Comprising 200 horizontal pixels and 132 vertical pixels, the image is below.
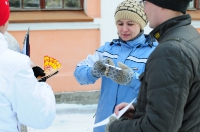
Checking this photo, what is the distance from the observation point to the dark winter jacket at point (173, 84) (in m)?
1.80

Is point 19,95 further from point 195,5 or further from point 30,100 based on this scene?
point 195,5

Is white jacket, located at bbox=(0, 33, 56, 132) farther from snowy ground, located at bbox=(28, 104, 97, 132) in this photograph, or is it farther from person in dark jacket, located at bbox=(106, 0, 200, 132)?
snowy ground, located at bbox=(28, 104, 97, 132)

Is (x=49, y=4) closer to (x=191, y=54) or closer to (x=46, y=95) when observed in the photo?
(x=46, y=95)

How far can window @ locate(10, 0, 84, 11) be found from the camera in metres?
6.89

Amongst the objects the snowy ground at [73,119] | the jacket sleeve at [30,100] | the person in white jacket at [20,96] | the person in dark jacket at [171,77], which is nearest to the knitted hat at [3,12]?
the person in white jacket at [20,96]

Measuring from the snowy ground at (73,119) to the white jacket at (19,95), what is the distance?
384cm

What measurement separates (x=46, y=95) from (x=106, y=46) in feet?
3.69

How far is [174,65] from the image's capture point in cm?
179

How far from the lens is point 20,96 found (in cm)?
209

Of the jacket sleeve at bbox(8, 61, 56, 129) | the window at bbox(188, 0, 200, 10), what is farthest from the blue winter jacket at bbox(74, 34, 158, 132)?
the window at bbox(188, 0, 200, 10)

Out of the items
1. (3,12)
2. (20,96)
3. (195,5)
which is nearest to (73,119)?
(195,5)

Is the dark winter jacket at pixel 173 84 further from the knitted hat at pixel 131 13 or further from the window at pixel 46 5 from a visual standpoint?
the window at pixel 46 5

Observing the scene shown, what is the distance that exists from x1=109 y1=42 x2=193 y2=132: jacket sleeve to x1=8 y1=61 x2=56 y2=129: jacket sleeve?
576mm

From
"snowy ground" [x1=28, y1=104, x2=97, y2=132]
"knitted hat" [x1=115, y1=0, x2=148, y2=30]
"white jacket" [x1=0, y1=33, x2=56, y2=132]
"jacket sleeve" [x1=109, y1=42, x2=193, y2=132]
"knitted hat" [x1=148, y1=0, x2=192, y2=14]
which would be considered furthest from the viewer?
"snowy ground" [x1=28, y1=104, x2=97, y2=132]
